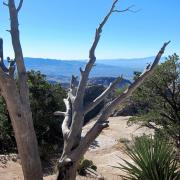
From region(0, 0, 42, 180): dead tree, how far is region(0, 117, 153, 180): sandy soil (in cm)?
349

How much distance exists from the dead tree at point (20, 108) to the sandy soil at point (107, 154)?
11.5 ft

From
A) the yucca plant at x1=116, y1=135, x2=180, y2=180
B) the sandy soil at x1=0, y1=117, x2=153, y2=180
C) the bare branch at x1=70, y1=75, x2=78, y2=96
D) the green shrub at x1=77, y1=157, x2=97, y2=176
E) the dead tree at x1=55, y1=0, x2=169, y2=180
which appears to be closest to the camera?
the yucca plant at x1=116, y1=135, x2=180, y2=180

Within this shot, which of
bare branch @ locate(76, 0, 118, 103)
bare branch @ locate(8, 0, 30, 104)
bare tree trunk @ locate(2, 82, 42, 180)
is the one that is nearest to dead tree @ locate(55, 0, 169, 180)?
bare branch @ locate(76, 0, 118, 103)

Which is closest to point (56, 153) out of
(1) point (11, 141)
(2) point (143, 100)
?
(1) point (11, 141)

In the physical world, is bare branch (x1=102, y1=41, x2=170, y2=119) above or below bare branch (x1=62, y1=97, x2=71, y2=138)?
above

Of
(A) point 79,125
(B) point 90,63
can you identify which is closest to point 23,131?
(A) point 79,125

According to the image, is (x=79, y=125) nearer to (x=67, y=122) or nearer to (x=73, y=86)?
(x=67, y=122)

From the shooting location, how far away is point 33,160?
7.77m

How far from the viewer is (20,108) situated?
7.65m

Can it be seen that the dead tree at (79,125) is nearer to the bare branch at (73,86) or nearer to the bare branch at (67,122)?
the bare branch at (67,122)

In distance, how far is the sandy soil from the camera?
15375 millimetres

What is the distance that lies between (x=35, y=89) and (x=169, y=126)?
7847 mm

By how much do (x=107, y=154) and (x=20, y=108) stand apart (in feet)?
47.2

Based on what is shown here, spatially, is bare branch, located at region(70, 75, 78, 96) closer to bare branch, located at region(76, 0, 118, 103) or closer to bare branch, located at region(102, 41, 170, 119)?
bare branch, located at region(76, 0, 118, 103)
